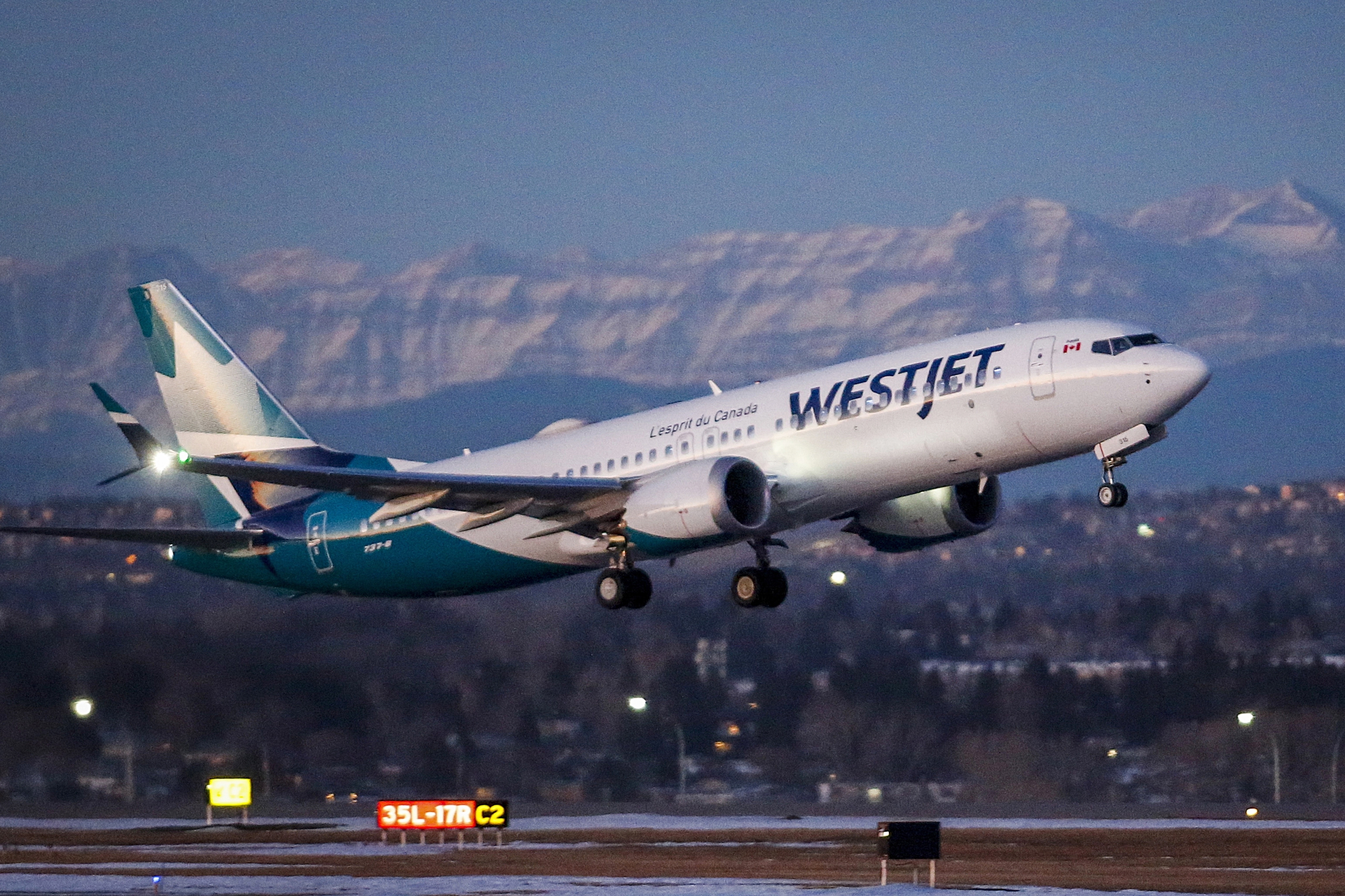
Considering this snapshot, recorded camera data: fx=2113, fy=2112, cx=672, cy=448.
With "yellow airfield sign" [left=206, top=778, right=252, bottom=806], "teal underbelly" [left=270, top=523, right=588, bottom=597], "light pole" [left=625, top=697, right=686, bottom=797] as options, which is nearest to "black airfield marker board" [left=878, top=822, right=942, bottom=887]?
"teal underbelly" [left=270, top=523, right=588, bottom=597]

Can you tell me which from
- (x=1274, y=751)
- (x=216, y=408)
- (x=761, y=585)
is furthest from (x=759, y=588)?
(x=1274, y=751)

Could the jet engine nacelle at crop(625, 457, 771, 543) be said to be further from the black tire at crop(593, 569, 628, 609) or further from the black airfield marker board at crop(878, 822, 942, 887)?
the black airfield marker board at crop(878, 822, 942, 887)

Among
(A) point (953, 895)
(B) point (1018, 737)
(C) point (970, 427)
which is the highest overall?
(C) point (970, 427)

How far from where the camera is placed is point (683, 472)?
143ft

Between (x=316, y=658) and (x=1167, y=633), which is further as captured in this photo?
(x=1167, y=633)

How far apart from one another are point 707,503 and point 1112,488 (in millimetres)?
7941

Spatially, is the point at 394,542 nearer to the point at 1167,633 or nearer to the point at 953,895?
the point at 953,895

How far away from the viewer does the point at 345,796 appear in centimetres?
6506

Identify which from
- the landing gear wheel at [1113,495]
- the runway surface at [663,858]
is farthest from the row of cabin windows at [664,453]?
the runway surface at [663,858]

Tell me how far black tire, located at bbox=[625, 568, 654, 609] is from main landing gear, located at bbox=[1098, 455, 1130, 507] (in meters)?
9.90

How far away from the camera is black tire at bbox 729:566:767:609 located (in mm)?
45781

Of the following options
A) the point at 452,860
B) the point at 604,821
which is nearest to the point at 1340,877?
the point at 452,860

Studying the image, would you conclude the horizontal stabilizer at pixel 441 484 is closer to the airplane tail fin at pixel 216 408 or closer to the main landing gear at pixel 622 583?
the main landing gear at pixel 622 583

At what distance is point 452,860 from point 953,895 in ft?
49.1
